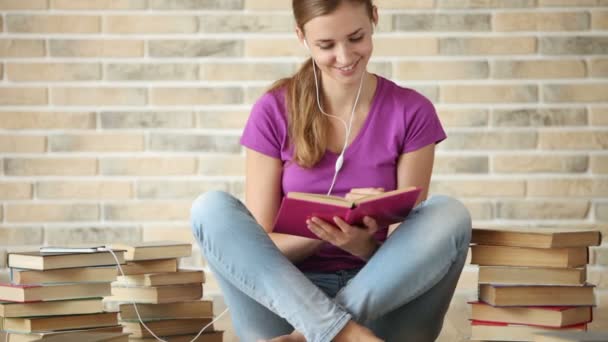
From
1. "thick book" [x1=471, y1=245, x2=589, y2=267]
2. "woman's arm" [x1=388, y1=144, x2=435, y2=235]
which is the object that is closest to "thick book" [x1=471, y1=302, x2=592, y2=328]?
"thick book" [x1=471, y1=245, x2=589, y2=267]

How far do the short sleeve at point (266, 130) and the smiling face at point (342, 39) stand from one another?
19 cm

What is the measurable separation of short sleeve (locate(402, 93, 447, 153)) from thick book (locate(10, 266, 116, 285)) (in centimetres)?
86

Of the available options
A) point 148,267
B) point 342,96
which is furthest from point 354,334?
point 148,267

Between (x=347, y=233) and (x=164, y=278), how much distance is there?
2.41 feet

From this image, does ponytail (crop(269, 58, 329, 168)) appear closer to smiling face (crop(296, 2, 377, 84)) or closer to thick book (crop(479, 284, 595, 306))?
smiling face (crop(296, 2, 377, 84))

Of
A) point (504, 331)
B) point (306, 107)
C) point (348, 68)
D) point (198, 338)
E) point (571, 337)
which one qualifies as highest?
point (348, 68)

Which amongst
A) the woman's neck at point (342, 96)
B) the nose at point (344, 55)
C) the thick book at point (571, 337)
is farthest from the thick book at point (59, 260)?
the thick book at point (571, 337)

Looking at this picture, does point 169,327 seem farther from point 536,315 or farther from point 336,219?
point 536,315

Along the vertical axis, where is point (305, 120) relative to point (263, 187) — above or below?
above

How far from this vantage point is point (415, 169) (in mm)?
2467

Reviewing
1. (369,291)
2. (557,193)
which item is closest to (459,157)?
(557,193)

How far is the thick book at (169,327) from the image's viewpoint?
2701 millimetres

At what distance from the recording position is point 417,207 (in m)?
2.31

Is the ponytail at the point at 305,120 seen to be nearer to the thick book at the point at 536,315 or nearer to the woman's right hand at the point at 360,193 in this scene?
the woman's right hand at the point at 360,193
